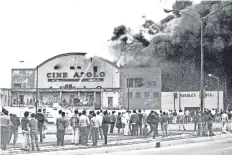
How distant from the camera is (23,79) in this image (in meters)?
65.0

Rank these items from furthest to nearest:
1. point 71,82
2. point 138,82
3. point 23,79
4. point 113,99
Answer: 1. point 23,79
2. point 71,82
3. point 138,82
4. point 113,99

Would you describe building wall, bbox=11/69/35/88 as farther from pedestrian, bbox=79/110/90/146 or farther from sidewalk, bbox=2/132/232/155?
pedestrian, bbox=79/110/90/146

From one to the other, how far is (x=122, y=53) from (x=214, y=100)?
16792 millimetres

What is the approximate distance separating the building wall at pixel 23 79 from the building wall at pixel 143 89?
14466 mm

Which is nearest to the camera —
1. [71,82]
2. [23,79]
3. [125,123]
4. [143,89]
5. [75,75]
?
[125,123]

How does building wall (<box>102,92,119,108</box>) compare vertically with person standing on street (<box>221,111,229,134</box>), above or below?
above

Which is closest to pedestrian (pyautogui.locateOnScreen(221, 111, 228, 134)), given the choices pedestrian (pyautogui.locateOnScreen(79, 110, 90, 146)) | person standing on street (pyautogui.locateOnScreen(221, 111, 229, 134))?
person standing on street (pyautogui.locateOnScreen(221, 111, 229, 134))

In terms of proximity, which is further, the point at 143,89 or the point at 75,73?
the point at 75,73

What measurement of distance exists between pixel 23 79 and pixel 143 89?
18.9 m

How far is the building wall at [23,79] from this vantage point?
213 ft

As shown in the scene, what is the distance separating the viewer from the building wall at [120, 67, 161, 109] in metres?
61.3

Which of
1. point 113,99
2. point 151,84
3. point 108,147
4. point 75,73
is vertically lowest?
point 108,147

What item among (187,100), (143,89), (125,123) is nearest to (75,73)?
(143,89)

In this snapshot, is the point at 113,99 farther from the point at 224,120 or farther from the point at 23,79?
the point at 224,120
